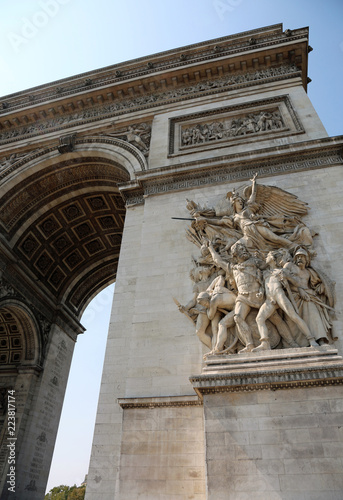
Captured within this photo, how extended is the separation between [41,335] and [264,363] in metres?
11.8

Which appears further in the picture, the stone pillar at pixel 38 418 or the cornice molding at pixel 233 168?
the stone pillar at pixel 38 418

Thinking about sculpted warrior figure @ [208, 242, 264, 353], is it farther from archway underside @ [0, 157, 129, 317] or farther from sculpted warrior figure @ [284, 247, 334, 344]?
archway underside @ [0, 157, 129, 317]

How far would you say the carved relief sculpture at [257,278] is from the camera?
634 cm

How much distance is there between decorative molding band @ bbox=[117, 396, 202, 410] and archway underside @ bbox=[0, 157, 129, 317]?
7.66m

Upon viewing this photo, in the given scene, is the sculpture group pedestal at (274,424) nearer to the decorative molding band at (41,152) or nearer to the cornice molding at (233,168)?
the cornice molding at (233,168)

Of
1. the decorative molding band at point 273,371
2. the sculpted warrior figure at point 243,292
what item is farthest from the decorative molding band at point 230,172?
the decorative molding band at point 273,371

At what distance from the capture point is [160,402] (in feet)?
20.8

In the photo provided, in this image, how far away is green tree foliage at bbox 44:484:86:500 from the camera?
39.8 meters

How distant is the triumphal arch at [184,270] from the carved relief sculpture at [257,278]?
0.03 m

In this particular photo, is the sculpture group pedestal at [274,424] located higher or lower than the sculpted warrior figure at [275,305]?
lower

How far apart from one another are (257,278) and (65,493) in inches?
1851

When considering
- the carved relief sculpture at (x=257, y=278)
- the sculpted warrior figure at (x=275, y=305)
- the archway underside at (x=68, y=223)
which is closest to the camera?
the sculpted warrior figure at (x=275, y=305)

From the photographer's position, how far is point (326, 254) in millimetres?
7449

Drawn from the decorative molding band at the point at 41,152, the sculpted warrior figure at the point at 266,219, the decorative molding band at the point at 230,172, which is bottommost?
the sculpted warrior figure at the point at 266,219
